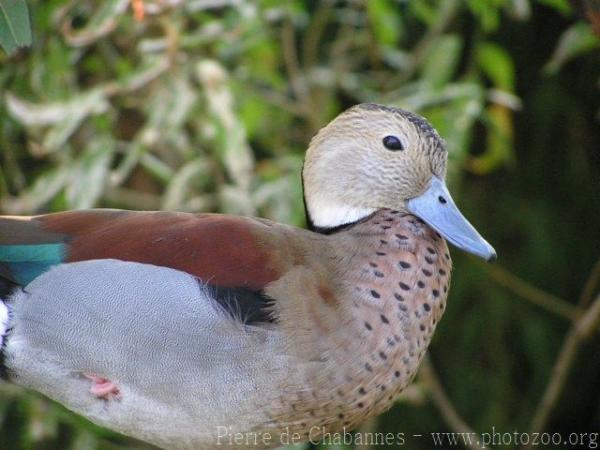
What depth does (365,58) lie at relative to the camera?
3420 mm

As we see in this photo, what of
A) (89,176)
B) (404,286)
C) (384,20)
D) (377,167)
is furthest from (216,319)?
(384,20)

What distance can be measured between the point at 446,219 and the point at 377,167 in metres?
0.17

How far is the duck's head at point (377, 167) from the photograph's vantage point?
201 cm

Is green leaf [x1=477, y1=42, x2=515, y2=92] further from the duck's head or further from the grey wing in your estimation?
the grey wing

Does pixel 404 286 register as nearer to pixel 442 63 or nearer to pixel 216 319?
pixel 216 319

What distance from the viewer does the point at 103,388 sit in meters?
1.84

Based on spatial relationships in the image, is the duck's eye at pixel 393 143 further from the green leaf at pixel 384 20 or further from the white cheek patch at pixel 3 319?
the green leaf at pixel 384 20

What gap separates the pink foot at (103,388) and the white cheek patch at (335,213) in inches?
19.9

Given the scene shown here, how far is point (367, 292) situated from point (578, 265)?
1.80 m

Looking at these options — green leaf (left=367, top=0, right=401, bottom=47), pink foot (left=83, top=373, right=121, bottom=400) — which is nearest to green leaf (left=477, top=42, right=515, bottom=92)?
green leaf (left=367, top=0, right=401, bottom=47)

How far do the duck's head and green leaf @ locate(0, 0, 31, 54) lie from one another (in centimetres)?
65

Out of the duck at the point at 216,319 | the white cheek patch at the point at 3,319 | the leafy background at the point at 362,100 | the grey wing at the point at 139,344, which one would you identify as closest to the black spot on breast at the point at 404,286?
the duck at the point at 216,319

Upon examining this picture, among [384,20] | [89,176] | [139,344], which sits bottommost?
[89,176]

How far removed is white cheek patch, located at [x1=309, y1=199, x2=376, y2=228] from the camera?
204cm
